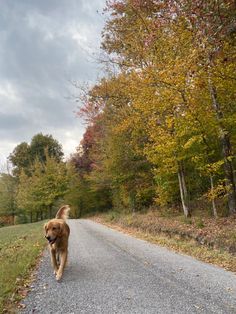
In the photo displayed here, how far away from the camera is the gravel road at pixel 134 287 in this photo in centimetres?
520

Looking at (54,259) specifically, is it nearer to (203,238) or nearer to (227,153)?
(203,238)

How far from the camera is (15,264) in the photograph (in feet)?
29.1

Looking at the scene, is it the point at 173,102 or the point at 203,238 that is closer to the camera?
the point at 203,238

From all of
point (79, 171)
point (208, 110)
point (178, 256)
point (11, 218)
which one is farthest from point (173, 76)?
point (11, 218)

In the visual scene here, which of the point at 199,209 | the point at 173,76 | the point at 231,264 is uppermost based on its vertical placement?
the point at 173,76

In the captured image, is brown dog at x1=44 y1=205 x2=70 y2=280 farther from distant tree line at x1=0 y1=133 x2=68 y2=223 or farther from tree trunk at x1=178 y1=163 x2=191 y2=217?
distant tree line at x1=0 y1=133 x2=68 y2=223

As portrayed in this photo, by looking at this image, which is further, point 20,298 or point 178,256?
point 178,256

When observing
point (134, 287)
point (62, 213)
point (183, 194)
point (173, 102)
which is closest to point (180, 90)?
point (173, 102)

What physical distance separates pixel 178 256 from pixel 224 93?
7.71 m

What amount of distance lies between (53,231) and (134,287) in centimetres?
222

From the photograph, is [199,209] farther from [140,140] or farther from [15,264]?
[15,264]

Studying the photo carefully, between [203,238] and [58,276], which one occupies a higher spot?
[203,238]

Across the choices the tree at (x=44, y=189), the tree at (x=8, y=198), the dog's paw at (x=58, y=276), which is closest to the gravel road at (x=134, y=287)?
the dog's paw at (x=58, y=276)

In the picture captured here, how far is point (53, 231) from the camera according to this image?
7.29 meters
